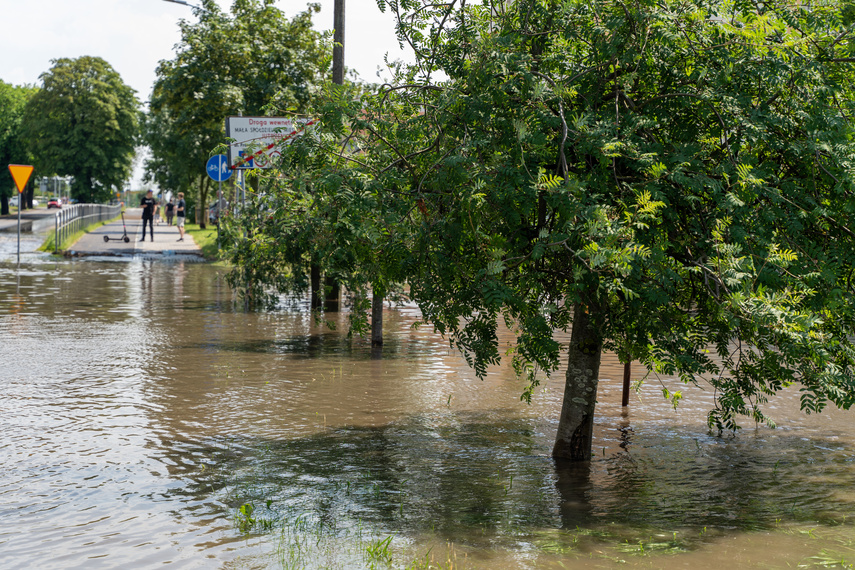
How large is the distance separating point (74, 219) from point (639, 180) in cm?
3846

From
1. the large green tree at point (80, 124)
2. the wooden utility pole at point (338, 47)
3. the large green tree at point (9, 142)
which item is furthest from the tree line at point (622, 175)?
the large green tree at point (9, 142)

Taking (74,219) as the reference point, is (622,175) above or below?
below

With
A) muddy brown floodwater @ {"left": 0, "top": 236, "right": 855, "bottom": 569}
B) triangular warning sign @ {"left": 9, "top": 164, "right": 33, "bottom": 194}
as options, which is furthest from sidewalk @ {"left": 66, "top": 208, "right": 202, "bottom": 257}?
muddy brown floodwater @ {"left": 0, "top": 236, "right": 855, "bottom": 569}

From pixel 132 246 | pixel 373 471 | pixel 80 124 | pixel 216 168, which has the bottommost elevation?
pixel 373 471

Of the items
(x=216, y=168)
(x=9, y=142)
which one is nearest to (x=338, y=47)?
(x=216, y=168)

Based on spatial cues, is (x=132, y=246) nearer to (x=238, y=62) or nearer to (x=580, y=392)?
(x=238, y=62)

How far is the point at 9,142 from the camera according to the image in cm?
8856

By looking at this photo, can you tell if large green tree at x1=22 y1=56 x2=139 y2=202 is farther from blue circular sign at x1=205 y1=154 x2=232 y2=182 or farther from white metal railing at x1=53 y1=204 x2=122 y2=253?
blue circular sign at x1=205 y1=154 x2=232 y2=182

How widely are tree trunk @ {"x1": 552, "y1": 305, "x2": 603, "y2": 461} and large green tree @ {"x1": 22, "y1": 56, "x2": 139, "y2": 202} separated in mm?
68560

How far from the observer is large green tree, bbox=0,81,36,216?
8806 cm

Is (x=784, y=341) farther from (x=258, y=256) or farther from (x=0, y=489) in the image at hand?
(x=258, y=256)

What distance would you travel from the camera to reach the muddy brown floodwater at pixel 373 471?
17.9 ft

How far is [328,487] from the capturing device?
6.74 metres

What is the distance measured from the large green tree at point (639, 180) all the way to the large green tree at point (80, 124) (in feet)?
226
